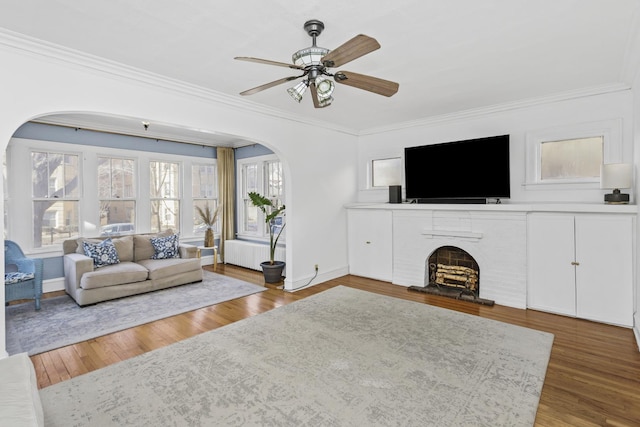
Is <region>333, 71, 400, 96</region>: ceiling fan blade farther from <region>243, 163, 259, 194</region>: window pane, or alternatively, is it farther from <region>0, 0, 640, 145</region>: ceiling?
<region>243, 163, 259, 194</region>: window pane

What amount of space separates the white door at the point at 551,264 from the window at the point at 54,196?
6.81 metres

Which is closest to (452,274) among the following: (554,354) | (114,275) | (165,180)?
(554,354)

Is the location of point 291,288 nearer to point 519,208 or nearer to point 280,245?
point 280,245

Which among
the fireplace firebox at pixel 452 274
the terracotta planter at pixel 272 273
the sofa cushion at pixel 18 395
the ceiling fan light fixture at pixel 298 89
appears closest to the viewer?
the sofa cushion at pixel 18 395

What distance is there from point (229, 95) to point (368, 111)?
2.01 meters

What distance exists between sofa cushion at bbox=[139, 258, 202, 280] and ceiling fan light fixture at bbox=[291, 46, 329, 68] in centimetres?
394

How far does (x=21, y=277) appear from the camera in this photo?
12.7 ft

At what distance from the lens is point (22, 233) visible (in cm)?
470

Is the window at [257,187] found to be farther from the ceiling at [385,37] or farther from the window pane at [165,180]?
the ceiling at [385,37]

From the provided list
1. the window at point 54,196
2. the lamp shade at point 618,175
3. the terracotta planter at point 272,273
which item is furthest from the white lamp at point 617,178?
the window at point 54,196

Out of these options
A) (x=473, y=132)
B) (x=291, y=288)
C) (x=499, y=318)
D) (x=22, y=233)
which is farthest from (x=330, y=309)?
(x=22, y=233)

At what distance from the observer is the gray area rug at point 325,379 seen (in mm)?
2094

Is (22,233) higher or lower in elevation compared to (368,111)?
lower

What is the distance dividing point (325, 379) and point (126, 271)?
138 inches
